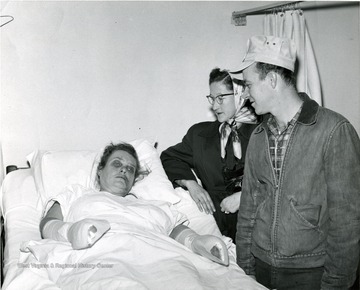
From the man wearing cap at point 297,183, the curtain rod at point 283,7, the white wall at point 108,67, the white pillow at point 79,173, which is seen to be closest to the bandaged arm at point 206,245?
the man wearing cap at point 297,183

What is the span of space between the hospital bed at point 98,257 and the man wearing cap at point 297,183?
19cm

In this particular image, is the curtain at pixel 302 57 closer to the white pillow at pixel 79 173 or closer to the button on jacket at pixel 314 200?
the button on jacket at pixel 314 200

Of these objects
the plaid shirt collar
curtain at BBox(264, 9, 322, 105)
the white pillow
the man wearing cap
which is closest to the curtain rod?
curtain at BBox(264, 9, 322, 105)

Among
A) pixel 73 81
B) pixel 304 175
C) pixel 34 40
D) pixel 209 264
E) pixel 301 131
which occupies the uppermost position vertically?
pixel 34 40

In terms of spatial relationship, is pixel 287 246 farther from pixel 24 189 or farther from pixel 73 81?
pixel 73 81

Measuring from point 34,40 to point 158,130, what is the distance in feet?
3.19

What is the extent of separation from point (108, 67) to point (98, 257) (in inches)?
56.7

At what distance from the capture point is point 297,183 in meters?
1.57

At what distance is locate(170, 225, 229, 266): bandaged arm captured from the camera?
1.68 metres

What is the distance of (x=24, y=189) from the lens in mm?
2344

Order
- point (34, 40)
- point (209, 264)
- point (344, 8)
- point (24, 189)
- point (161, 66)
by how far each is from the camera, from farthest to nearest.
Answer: point (344, 8) < point (161, 66) < point (34, 40) < point (24, 189) < point (209, 264)

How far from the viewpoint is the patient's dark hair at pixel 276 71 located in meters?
1.63

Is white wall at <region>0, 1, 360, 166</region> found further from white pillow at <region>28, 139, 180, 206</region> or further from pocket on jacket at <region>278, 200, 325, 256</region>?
pocket on jacket at <region>278, 200, 325, 256</region>

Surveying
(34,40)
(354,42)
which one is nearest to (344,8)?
(354,42)
